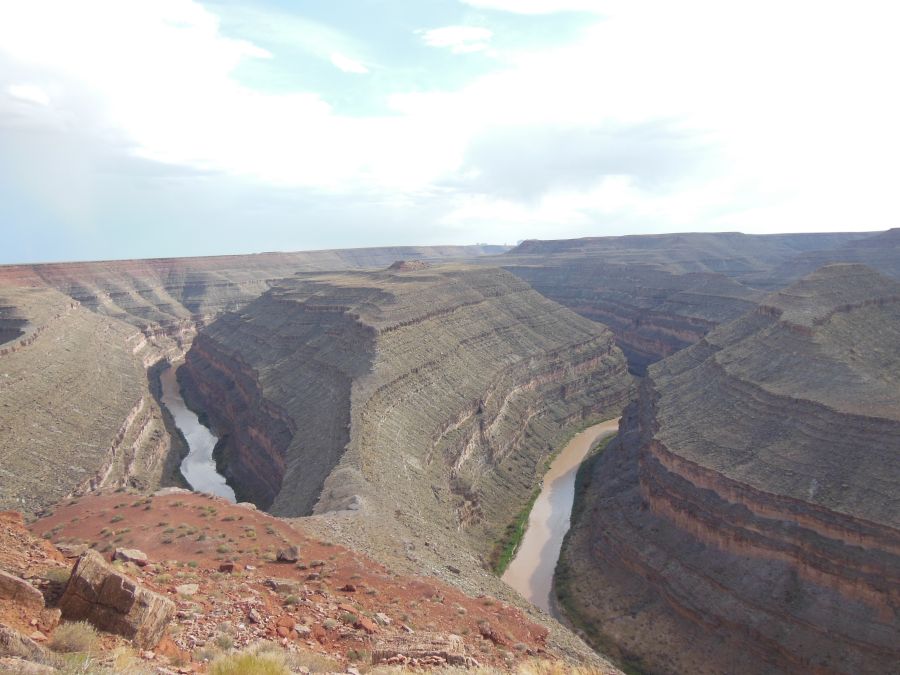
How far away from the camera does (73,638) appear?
12812mm

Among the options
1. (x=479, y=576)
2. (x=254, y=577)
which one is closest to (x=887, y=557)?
(x=479, y=576)

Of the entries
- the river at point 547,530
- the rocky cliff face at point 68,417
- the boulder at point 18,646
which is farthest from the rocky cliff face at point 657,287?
the boulder at point 18,646

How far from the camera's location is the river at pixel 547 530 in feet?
160

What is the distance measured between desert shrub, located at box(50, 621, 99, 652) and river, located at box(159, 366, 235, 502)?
4550 cm

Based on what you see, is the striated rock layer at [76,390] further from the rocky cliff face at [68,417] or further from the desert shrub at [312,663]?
the desert shrub at [312,663]

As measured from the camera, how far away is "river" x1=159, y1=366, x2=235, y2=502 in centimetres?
6662

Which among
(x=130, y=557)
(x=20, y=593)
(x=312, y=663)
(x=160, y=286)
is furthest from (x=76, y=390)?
(x=160, y=286)

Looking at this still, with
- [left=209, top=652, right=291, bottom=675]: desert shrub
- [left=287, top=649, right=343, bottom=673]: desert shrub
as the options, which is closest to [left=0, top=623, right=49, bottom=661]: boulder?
[left=209, top=652, right=291, bottom=675]: desert shrub

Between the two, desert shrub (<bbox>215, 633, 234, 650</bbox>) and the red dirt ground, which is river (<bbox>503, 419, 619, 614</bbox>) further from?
desert shrub (<bbox>215, 633, 234, 650</bbox>)

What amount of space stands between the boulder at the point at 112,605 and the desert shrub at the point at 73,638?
783 millimetres

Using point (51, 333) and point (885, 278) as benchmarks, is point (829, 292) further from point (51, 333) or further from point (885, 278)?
point (51, 333)

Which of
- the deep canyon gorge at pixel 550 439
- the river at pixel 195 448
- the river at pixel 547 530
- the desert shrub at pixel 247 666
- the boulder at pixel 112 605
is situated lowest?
the river at pixel 547 530

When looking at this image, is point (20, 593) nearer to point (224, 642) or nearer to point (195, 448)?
point (224, 642)

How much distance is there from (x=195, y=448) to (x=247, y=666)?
7385 centimetres
